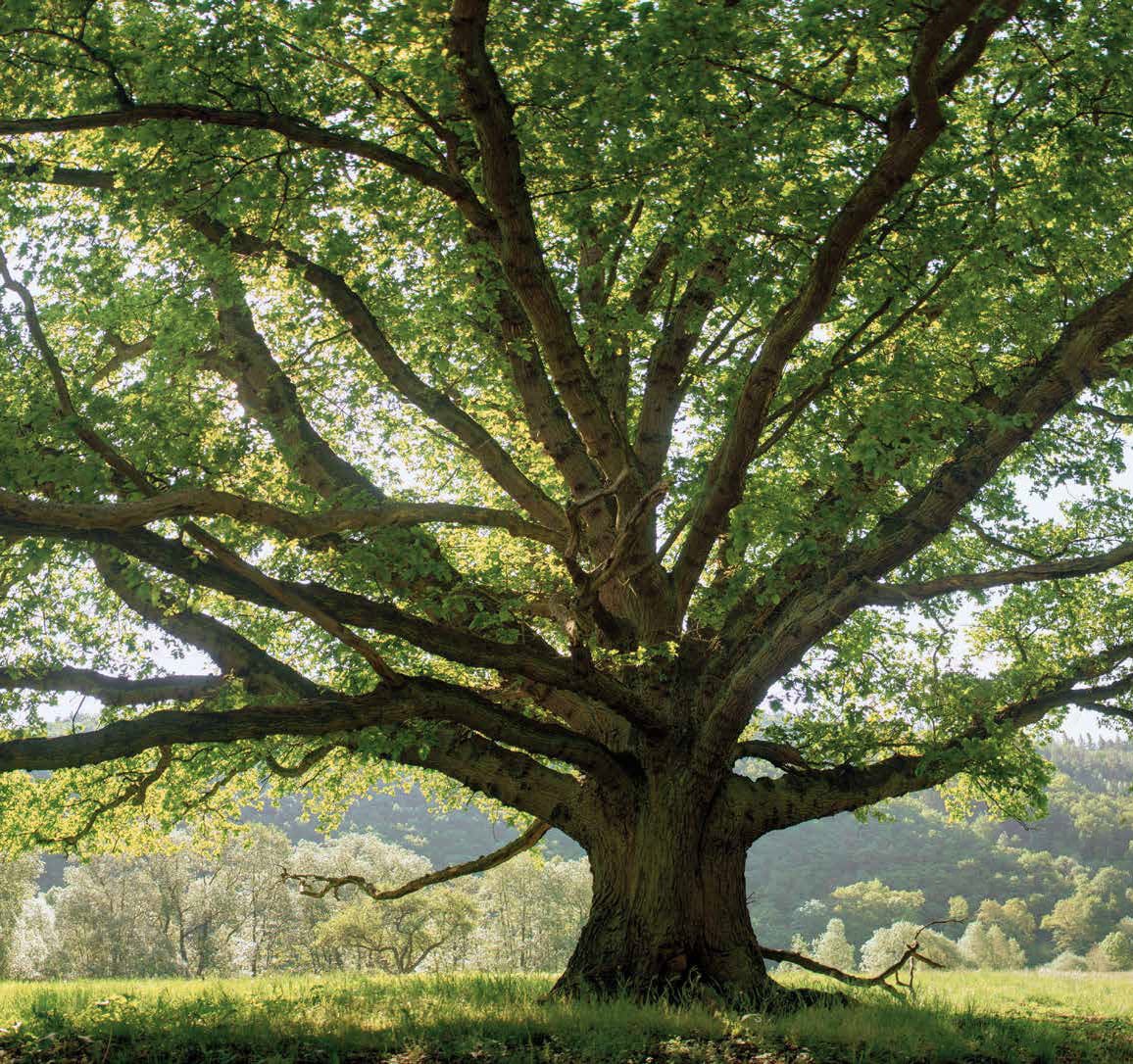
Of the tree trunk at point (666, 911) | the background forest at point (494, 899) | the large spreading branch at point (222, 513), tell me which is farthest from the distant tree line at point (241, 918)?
the large spreading branch at point (222, 513)

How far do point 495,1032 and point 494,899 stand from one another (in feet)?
183

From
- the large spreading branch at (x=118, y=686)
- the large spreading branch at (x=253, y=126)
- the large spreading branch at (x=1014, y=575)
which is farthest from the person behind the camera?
the large spreading branch at (x=118, y=686)

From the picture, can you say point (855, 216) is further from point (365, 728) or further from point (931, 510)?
point (365, 728)

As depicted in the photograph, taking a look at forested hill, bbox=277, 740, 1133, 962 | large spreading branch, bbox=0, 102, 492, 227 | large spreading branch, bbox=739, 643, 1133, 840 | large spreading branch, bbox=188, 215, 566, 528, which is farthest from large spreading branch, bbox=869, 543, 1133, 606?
forested hill, bbox=277, 740, 1133, 962

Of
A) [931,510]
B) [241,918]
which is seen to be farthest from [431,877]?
[241,918]

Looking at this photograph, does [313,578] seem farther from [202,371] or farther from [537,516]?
[202,371]

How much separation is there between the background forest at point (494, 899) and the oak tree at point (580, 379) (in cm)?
234

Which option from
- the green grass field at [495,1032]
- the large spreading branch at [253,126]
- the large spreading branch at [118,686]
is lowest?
the green grass field at [495,1032]

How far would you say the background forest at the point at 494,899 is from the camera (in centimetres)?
4378

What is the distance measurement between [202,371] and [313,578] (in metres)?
3.94

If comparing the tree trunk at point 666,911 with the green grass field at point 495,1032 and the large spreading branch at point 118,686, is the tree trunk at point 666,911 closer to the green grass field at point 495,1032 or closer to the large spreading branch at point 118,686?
the green grass field at point 495,1032

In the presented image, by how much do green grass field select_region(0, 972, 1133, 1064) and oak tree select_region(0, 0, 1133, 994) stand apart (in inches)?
73.7

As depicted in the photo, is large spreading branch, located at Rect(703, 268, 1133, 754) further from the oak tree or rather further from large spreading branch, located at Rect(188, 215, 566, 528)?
large spreading branch, located at Rect(188, 215, 566, 528)

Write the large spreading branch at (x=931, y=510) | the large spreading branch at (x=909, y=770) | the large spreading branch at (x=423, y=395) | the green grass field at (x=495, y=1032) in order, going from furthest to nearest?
1. the large spreading branch at (x=423, y=395)
2. the large spreading branch at (x=909, y=770)
3. the large spreading branch at (x=931, y=510)
4. the green grass field at (x=495, y=1032)
